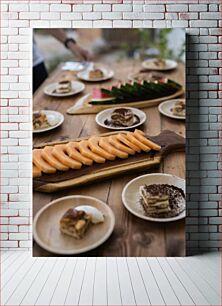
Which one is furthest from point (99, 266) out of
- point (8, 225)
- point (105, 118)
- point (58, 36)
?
point (58, 36)

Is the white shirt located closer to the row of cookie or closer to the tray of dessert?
the tray of dessert

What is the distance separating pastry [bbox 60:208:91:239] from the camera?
120 inches

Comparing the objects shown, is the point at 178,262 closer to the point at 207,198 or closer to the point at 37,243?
the point at 207,198

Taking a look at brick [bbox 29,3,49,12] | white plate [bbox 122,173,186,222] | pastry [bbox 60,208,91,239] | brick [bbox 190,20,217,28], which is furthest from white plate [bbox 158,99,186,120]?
brick [bbox 29,3,49,12]

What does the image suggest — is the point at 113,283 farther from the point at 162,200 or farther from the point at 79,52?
the point at 79,52

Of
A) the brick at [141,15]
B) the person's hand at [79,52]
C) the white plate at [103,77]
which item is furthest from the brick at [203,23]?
the person's hand at [79,52]

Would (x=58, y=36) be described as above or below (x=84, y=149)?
above

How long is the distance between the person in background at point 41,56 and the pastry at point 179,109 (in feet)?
2.30

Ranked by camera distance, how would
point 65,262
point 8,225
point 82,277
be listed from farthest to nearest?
point 8,225, point 65,262, point 82,277

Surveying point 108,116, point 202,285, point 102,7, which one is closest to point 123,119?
point 108,116

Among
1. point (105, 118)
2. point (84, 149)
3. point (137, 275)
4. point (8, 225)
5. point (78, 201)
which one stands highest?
point (105, 118)

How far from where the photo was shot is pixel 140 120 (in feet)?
10.8

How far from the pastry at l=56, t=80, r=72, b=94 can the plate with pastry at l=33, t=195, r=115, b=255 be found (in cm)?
74

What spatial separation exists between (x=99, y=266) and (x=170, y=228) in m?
0.53
